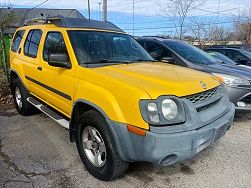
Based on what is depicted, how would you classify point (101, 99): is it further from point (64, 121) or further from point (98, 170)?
point (64, 121)

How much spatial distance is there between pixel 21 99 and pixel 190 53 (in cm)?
386

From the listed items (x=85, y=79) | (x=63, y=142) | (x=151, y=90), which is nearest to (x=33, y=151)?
(x=63, y=142)

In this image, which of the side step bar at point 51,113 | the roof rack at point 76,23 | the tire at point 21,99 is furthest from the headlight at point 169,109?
the tire at point 21,99

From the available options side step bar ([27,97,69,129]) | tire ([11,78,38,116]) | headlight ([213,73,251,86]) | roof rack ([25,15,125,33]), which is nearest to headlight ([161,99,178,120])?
side step bar ([27,97,69,129])

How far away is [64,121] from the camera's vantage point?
4227 millimetres

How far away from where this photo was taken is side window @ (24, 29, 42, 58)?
5.03 m

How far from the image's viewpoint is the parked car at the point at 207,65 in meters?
5.34

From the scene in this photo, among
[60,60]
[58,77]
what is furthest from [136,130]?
[58,77]

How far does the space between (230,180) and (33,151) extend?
9.05 feet

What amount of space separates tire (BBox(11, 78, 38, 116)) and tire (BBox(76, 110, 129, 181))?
250cm

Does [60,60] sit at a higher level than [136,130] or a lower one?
higher

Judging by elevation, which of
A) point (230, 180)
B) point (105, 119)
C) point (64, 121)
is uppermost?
point (105, 119)

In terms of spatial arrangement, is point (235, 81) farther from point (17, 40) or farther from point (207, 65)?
point (17, 40)

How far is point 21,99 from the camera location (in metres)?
5.82
